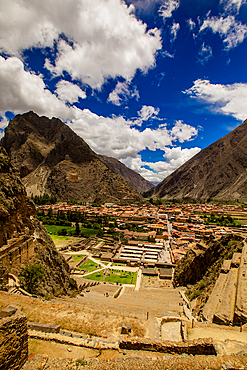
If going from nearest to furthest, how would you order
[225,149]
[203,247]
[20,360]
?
[20,360]
[203,247]
[225,149]

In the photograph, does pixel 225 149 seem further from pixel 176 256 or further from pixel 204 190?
pixel 176 256

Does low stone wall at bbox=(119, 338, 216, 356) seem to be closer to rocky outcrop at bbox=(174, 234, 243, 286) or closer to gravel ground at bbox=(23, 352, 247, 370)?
gravel ground at bbox=(23, 352, 247, 370)

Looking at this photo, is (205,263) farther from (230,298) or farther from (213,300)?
(230,298)

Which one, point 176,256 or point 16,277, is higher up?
point 16,277

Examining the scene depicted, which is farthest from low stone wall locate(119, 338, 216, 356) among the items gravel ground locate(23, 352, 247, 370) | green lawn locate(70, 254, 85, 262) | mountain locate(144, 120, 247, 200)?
mountain locate(144, 120, 247, 200)

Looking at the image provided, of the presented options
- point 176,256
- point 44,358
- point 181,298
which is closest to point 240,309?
point 181,298

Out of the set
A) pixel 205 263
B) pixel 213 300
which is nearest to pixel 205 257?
pixel 205 263

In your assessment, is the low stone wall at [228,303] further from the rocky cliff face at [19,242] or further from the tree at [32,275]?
the tree at [32,275]
